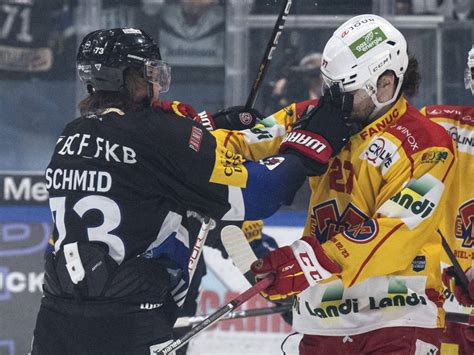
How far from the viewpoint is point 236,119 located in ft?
9.68

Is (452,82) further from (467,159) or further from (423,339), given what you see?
(423,339)

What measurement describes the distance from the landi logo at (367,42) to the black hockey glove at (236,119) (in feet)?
1.52

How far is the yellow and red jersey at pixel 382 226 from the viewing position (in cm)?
244

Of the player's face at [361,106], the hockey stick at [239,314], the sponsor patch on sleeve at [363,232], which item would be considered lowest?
the hockey stick at [239,314]

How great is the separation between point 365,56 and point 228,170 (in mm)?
431

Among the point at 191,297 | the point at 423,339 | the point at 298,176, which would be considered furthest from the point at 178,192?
the point at 191,297

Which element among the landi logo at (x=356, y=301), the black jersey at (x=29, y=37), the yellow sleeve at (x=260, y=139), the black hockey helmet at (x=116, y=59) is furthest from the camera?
the black jersey at (x=29, y=37)

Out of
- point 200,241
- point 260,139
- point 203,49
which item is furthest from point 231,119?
point 203,49

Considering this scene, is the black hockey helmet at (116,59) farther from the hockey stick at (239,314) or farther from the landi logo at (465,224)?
the hockey stick at (239,314)

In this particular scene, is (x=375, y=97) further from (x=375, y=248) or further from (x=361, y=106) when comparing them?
(x=375, y=248)

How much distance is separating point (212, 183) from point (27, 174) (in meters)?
2.54

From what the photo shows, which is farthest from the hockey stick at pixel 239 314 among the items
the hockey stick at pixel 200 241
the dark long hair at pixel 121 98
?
the dark long hair at pixel 121 98

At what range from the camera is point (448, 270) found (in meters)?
3.05

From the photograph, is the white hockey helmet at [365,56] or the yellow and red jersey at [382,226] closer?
the yellow and red jersey at [382,226]
